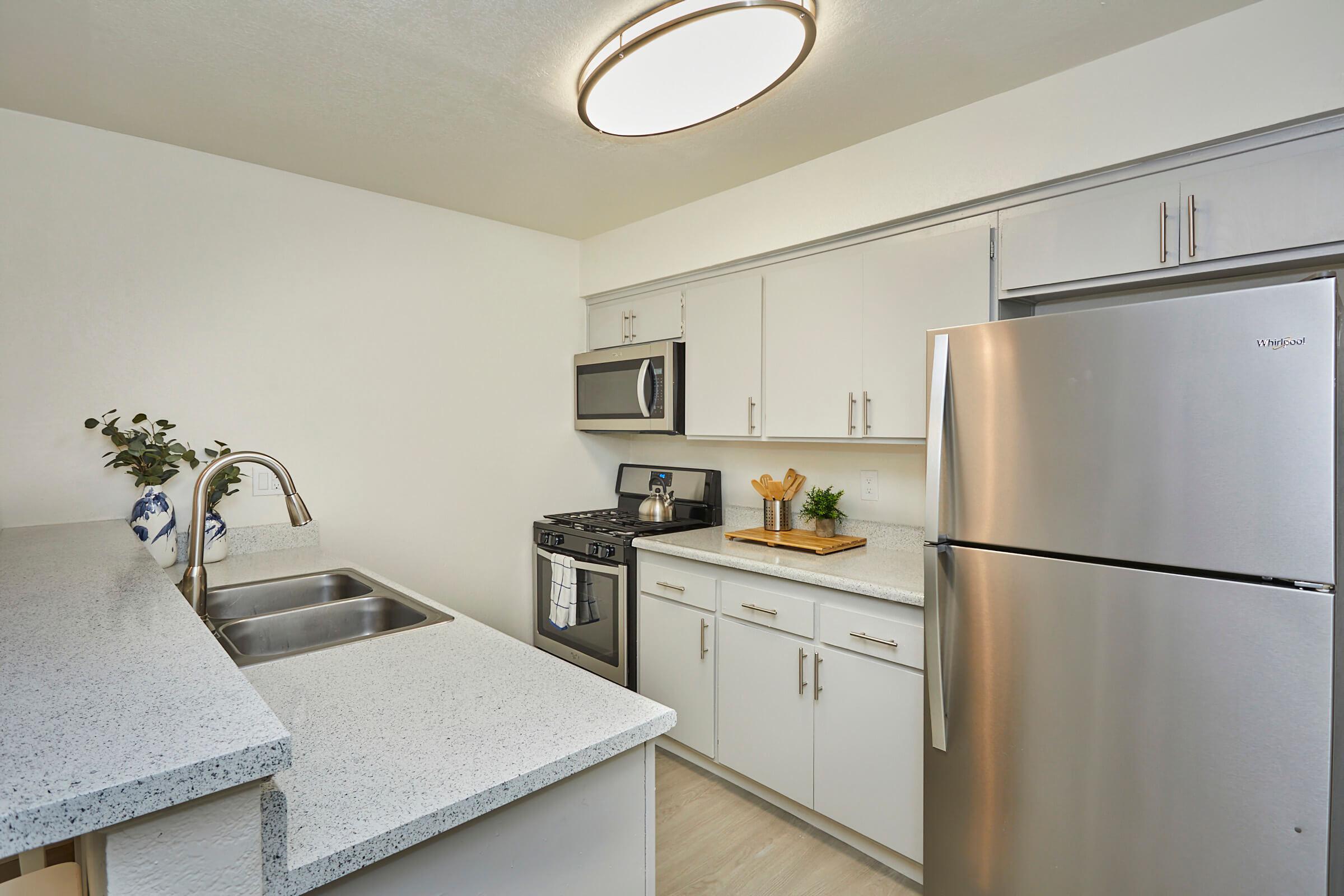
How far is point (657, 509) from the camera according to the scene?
11.0ft

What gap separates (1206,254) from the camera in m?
1.65

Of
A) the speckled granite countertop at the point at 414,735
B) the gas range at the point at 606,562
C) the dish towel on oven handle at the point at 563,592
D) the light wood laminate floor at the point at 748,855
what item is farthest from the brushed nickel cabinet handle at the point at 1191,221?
the dish towel on oven handle at the point at 563,592

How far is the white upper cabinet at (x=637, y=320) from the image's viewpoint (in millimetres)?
3162

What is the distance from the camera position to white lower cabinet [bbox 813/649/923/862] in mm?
1973

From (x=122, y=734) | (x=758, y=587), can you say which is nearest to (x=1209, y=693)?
(x=758, y=587)

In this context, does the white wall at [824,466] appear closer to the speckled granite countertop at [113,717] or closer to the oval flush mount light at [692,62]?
the oval flush mount light at [692,62]

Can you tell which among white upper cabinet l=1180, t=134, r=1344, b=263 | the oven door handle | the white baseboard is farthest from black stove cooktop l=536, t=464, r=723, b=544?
white upper cabinet l=1180, t=134, r=1344, b=263

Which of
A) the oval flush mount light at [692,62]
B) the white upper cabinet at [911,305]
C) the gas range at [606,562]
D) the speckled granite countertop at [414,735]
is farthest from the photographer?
Answer: the gas range at [606,562]

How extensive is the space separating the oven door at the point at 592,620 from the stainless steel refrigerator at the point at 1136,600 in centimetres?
146

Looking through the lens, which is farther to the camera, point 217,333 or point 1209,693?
point 217,333

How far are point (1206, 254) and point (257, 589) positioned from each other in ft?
9.15

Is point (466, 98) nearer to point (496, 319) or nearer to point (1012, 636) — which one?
point (496, 319)

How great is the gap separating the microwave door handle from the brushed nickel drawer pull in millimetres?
1502

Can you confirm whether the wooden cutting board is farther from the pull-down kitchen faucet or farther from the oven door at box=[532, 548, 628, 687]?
the pull-down kitchen faucet
